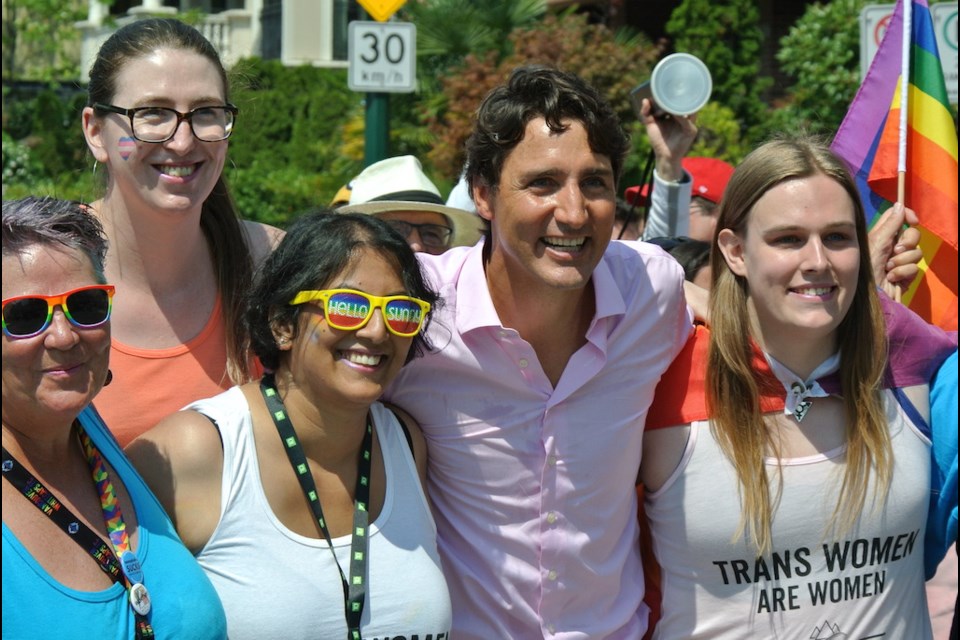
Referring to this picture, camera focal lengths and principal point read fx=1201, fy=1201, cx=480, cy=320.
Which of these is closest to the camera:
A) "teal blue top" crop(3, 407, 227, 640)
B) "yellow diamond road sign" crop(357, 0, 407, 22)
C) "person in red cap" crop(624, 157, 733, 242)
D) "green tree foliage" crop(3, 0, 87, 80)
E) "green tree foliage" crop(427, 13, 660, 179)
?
"teal blue top" crop(3, 407, 227, 640)

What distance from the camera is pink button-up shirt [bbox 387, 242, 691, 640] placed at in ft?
10.7

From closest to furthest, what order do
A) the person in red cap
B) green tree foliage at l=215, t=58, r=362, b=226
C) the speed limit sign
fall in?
the person in red cap
the speed limit sign
green tree foliage at l=215, t=58, r=362, b=226

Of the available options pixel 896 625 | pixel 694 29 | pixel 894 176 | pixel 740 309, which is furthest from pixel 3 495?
pixel 694 29

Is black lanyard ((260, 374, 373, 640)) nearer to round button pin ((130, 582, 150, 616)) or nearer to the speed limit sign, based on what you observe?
round button pin ((130, 582, 150, 616))

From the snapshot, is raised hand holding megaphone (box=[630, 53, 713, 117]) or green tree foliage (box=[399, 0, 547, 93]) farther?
green tree foliage (box=[399, 0, 547, 93])

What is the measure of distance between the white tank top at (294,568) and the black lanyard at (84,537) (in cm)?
28

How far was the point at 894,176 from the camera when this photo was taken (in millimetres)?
4418

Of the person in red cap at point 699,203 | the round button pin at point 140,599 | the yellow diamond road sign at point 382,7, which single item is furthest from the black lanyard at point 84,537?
the yellow diamond road sign at point 382,7

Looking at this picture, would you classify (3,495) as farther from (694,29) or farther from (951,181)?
(694,29)

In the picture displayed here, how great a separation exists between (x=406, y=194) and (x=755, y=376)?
2.37m

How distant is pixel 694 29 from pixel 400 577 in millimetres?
14391

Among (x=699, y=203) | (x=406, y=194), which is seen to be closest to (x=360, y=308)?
(x=406, y=194)

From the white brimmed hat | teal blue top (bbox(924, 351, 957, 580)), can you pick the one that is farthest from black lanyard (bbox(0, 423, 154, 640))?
the white brimmed hat

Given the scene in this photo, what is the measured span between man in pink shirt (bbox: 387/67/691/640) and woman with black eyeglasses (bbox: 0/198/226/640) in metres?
0.90
